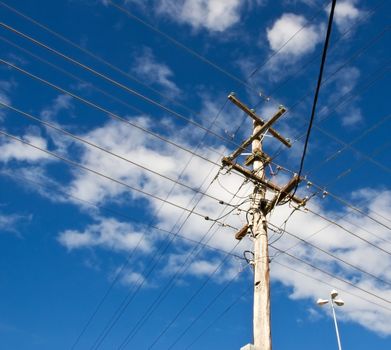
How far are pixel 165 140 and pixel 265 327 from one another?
15.2 feet

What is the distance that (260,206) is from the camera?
9711mm

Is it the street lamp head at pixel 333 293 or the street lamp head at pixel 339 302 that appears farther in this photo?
the street lamp head at pixel 333 293

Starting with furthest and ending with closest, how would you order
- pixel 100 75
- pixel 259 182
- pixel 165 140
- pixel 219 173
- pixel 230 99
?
1. pixel 230 99
2. pixel 219 173
3. pixel 259 182
4. pixel 165 140
5. pixel 100 75

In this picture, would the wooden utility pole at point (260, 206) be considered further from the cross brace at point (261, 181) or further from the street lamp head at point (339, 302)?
the street lamp head at point (339, 302)

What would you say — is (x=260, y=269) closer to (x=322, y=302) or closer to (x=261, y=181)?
(x=261, y=181)

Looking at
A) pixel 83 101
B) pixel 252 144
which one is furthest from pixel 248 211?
pixel 83 101

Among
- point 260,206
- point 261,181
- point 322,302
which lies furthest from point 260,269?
point 322,302

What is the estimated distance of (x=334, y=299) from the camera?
60.7 ft

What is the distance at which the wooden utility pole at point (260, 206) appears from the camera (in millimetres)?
7211

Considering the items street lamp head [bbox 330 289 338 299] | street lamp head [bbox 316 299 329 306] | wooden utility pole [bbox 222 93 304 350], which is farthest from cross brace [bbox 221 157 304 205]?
street lamp head [bbox 316 299 329 306]

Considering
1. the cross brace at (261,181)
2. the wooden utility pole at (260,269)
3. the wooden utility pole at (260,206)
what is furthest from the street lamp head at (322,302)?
the wooden utility pole at (260,269)

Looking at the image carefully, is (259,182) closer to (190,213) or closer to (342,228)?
(190,213)

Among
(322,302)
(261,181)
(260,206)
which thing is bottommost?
(260,206)

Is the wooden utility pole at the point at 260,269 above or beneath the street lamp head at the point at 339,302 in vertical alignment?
beneath
